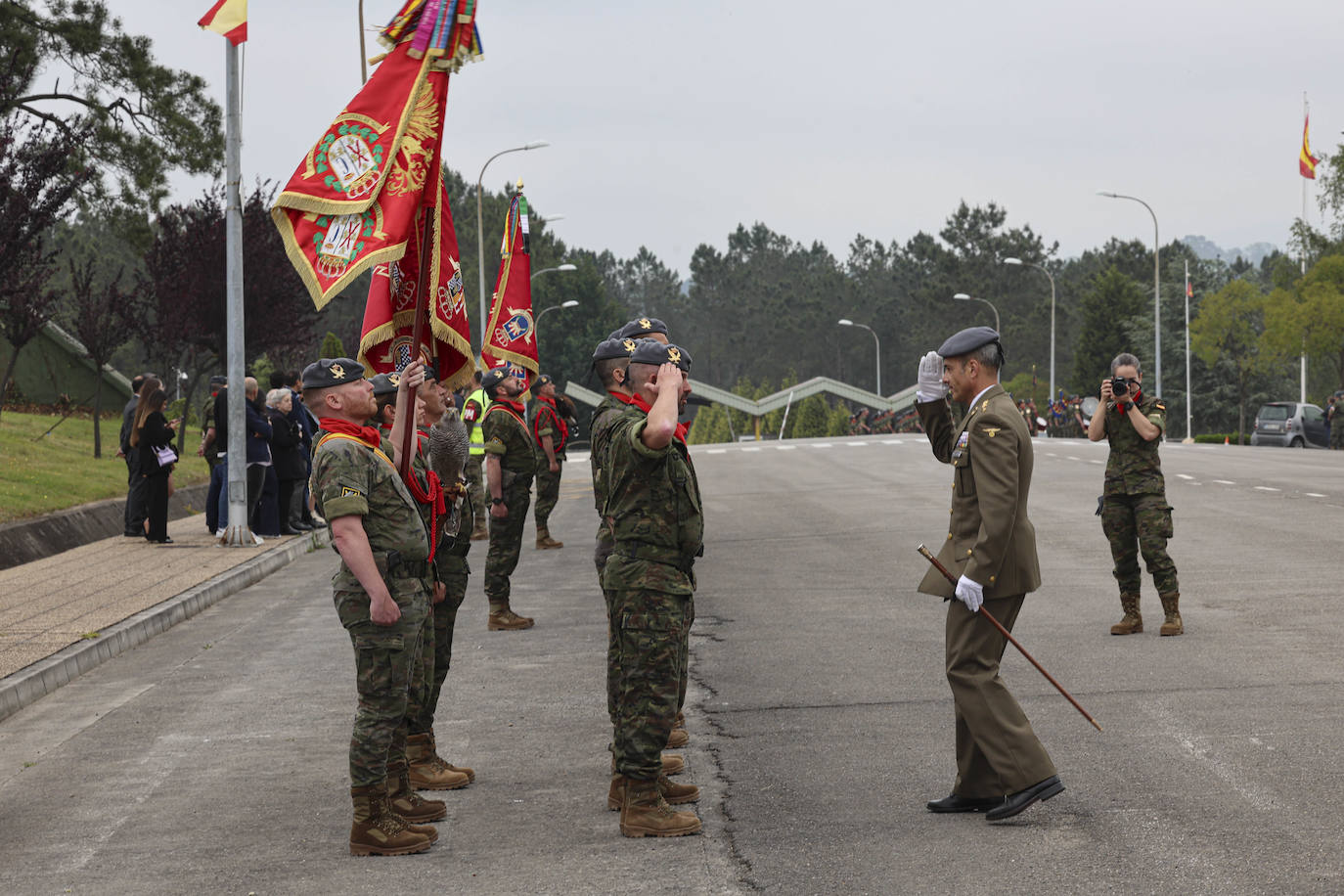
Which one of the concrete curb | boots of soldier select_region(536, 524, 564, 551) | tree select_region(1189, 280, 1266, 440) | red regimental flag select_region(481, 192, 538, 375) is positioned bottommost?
the concrete curb

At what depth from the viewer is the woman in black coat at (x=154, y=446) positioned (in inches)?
652

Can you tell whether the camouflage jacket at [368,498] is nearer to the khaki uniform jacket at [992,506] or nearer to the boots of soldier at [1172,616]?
the khaki uniform jacket at [992,506]

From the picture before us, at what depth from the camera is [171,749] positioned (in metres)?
7.82

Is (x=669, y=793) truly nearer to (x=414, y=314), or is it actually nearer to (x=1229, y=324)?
(x=414, y=314)

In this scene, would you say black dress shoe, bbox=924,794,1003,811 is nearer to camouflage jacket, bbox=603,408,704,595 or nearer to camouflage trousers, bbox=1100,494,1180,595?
camouflage jacket, bbox=603,408,704,595

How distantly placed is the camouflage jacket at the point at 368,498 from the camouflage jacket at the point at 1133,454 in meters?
5.92

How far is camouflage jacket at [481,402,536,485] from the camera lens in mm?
11453

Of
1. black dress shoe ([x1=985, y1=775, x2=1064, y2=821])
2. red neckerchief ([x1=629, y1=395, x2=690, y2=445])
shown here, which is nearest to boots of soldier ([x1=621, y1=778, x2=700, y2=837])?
black dress shoe ([x1=985, y1=775, x2=1064, y2=821])

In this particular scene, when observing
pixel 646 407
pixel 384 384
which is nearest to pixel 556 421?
pixel 384 384

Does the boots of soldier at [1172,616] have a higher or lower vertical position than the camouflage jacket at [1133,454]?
lower

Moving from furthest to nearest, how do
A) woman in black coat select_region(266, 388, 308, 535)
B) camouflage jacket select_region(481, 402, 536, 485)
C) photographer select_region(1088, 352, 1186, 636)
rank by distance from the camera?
1. woman in black coat select_region(266, 388, 308, 535)
2. camouflage jacket select_region(481, 402, 536, 485)
3. photographer select_region(1088, 352, 1186, 636)

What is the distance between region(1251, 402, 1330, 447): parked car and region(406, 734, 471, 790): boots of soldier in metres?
42.7

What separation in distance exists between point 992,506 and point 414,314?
2.78 m

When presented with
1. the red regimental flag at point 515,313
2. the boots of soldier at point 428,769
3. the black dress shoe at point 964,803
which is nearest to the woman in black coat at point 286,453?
the red regimental flag at point 515,313
